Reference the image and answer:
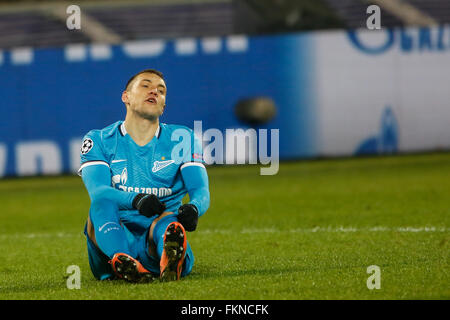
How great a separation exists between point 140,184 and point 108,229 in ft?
1.36

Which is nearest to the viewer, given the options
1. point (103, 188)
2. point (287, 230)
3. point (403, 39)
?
point (103, 188)

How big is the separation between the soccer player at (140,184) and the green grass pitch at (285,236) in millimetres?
183

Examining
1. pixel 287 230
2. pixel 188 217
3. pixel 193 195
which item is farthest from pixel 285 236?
pixel 188 217

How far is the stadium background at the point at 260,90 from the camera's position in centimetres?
1388

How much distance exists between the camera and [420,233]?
7051mm

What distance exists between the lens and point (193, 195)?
519 centimetres

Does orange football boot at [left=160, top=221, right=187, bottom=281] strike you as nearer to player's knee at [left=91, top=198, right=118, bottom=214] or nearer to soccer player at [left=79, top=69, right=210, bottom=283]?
soccer player at [left=79, top=69, right=210, bottom=283]

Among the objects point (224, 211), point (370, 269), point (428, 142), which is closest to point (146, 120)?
point (370, 269)

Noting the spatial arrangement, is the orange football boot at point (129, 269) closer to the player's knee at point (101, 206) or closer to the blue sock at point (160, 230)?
the blue sock at point (160, 230)

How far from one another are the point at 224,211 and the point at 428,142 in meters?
6.10

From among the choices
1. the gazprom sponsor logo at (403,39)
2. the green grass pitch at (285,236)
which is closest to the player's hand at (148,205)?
the green grass pitch at (285,236)

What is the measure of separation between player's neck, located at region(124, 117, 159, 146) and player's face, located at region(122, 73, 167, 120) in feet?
0.18

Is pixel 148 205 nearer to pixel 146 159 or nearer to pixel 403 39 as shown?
pixel 146 159

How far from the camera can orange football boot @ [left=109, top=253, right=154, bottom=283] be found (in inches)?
193
